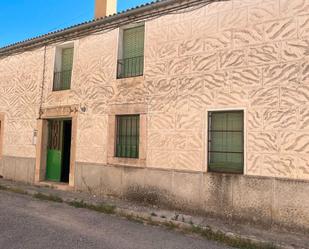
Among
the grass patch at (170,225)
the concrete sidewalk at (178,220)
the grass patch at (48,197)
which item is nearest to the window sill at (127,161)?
the concrete sidewalk at (178,220)

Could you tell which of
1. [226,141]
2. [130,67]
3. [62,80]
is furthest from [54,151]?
[226,141]

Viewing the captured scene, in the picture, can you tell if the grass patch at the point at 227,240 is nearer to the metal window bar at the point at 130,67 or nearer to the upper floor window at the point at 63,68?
the metal window bar at the point at 130,67

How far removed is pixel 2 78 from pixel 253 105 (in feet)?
33.5

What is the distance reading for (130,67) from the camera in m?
9.11

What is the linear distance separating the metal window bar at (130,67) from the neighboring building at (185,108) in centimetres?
4

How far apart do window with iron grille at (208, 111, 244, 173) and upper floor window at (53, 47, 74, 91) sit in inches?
214

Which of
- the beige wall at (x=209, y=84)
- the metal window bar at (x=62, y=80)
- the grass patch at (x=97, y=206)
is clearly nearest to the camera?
the beige wall at (x=209, y=84)

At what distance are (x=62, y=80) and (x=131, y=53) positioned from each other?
9.88ft

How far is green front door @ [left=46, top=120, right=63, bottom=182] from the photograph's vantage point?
10.9 meters

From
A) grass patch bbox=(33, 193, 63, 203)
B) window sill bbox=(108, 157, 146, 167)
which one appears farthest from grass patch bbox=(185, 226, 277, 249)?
grass patch bbox=(33, 193, 63, 203)

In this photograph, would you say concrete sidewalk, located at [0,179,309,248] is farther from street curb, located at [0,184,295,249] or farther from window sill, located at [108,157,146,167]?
window sill, located at [108,157,146,167]

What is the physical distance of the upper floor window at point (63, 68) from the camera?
10.7 meters

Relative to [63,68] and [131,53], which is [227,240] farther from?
[63,68]

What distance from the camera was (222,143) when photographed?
726 cm
